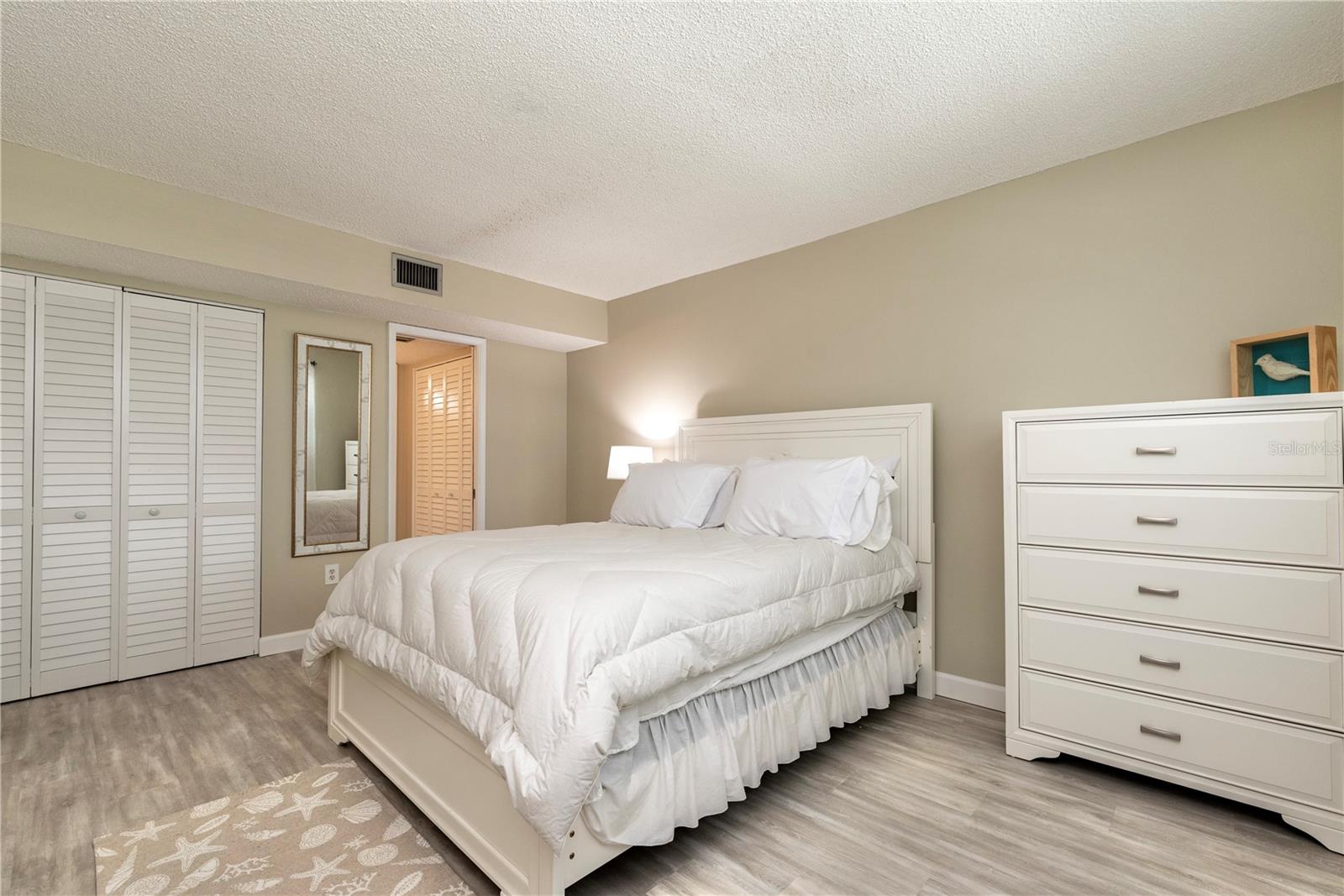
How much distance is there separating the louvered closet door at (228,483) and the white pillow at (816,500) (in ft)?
9.28

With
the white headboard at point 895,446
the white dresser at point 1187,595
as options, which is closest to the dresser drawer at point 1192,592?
the white dresser at point 1187,595

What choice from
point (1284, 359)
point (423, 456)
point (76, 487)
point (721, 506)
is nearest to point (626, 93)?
point (721, 506)

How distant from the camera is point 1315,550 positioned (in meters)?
1.77

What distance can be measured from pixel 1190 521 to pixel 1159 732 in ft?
2.31

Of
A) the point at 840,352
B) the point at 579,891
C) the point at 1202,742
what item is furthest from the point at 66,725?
the point at 1202,742

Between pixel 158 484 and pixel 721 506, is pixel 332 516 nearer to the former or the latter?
pixel 158 484

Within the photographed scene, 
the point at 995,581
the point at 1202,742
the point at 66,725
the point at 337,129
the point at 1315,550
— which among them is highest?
the point at 337,129

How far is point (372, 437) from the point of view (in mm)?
4027

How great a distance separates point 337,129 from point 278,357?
179 cm

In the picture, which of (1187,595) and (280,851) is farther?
(1187,595)

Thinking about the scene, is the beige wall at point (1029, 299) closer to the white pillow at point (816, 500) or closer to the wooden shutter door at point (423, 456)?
the white pillow at point (816, 500)

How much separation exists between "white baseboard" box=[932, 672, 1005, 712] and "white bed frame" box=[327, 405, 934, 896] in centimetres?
7

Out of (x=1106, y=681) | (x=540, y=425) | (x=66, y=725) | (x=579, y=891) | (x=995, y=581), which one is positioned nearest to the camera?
(x=579, y=891)

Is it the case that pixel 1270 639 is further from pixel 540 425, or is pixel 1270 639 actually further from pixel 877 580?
pixel 540 425
